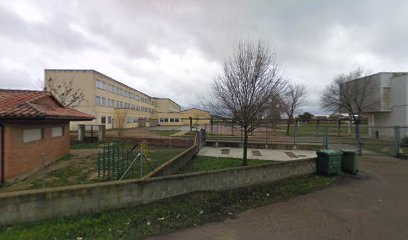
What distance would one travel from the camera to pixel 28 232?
13.9 feet

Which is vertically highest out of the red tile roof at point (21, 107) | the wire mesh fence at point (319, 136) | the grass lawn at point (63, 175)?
the red tile roof at point (21, 107)

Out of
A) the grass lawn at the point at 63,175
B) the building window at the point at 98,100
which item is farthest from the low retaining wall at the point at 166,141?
the building window at the point at 98,100

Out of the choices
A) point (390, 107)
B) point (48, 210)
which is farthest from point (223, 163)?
point (390, 107)

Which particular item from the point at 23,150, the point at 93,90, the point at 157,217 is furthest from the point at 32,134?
the point at 93,90

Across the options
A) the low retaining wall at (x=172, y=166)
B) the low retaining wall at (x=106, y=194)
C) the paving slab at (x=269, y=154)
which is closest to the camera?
the low retaining wall at (x=106, y=194)

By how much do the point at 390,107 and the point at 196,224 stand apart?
78.3 feet

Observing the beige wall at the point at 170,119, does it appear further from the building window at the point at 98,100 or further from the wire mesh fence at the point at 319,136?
the wire mesh fence at the point at 319,136

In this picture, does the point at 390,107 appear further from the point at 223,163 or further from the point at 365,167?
the point at 223,163

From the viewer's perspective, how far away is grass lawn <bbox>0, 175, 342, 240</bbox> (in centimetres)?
428

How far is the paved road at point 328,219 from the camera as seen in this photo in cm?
434

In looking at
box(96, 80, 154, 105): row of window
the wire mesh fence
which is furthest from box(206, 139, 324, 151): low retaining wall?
box(96, 80, 154, 105): row of window

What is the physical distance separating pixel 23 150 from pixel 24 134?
1.95 feet

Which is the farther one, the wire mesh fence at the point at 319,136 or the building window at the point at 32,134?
the wire mesh fence at the point at 319,136

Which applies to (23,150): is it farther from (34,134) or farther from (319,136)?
(319,136)
